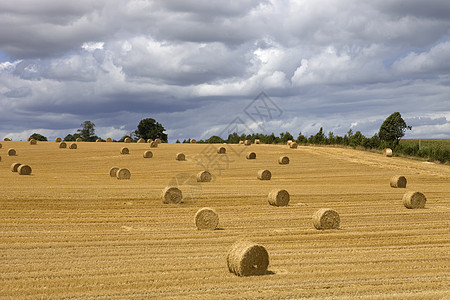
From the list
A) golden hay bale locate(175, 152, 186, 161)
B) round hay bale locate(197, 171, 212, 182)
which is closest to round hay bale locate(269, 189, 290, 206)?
round hay bale locate(197, 171, 212, 182)

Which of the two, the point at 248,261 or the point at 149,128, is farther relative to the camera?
the point at 149,128

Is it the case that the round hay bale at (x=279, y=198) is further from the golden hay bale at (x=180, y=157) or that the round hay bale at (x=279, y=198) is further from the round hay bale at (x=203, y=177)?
the golden hay bale at (x=180, y=157)

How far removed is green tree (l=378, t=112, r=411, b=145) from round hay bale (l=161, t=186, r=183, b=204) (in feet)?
213

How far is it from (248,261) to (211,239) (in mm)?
5186

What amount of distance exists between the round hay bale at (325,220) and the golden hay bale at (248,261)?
24.0 ft

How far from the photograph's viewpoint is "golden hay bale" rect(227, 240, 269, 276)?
12398mm

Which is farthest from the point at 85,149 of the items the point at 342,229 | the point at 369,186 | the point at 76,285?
the point at 76,285

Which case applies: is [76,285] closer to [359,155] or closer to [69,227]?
[69,227]

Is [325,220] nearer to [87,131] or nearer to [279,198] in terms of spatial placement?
[279,198]

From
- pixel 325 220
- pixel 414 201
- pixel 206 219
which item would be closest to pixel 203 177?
pixel 414 201

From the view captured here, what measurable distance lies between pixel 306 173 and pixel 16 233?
3000cm

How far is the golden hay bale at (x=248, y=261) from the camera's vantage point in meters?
12.4

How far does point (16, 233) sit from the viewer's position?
18.2 metres

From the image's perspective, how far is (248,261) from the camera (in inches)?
490
